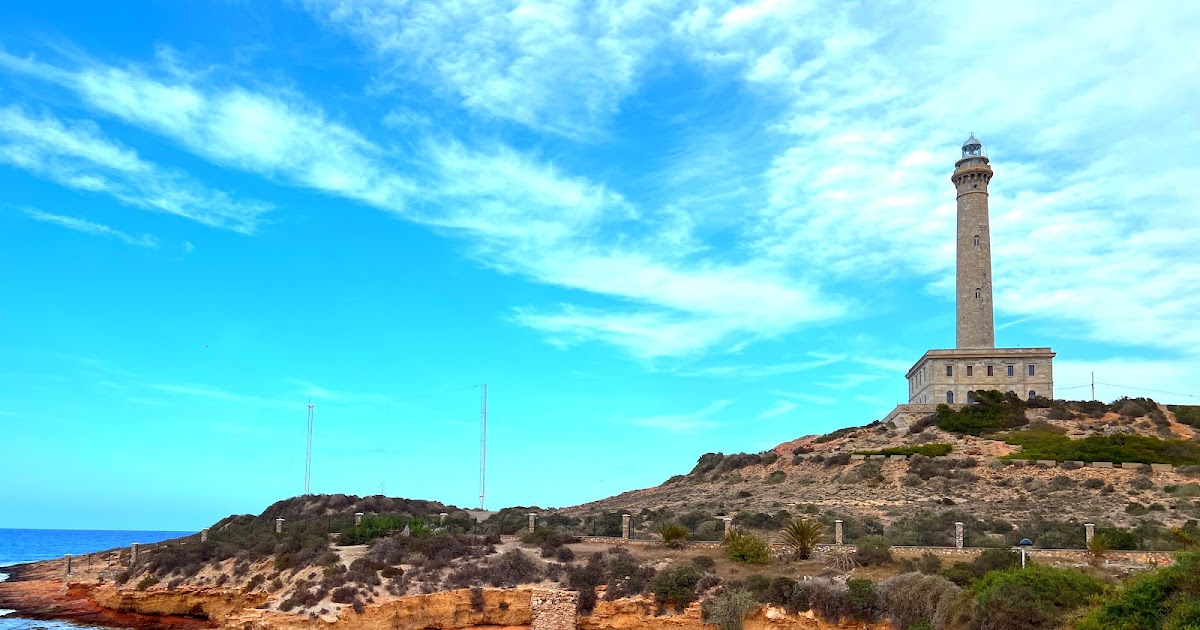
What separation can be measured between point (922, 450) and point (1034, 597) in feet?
104

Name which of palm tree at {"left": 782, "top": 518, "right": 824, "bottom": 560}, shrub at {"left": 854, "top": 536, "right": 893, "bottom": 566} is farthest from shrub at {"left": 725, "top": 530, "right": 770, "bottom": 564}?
shrub at {"left": 854, "top": 536, "right": 893, "bottom": 566}

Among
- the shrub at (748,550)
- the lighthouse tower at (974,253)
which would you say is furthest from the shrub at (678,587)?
the lighthouse tower at (974,253)

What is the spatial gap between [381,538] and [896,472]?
88.8 ft

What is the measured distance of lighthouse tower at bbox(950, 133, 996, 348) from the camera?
205ft

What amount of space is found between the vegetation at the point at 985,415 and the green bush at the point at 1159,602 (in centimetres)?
3773

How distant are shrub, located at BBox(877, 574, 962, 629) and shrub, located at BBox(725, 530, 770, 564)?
16.6 ft

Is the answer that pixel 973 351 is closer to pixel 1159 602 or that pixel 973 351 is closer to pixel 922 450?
pixel 922 450

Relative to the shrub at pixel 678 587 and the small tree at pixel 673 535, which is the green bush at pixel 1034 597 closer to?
the shrub at pixel 678 587

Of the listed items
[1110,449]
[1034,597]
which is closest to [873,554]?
[1034,597]

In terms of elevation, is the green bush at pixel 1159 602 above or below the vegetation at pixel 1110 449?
below

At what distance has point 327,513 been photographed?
4728 cm

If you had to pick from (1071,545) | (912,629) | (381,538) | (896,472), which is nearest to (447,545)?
(381,538)

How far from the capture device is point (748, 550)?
2923cm

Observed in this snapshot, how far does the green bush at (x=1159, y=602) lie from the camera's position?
15695mm
